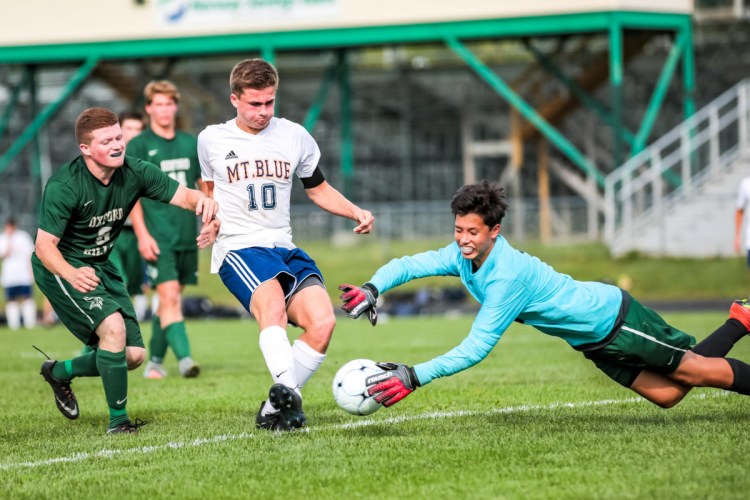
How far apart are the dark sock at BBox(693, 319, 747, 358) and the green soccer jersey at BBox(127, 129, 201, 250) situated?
4.95 m

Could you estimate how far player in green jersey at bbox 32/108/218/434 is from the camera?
6559mm

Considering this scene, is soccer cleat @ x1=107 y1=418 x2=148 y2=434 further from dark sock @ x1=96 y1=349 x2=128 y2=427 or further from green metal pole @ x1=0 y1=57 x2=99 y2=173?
green metal pole @ x1=0 y1=57 x2=99 y2=173

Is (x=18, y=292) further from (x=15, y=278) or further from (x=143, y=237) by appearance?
(x=143, y=237)

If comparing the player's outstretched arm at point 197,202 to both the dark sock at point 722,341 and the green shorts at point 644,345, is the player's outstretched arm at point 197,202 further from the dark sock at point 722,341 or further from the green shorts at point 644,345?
the dark sock at point 722,341

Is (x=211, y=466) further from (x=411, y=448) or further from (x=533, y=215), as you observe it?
(x=533, y=215)

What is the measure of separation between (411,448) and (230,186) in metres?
2.06

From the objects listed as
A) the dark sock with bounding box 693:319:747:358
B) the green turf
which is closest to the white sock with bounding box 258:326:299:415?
the dark sock with bounding box 693:319:747:358

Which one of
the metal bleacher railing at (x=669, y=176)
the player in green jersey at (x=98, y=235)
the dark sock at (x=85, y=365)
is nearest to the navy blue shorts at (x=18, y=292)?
the metal bleacher railing at (x=669, y=176)

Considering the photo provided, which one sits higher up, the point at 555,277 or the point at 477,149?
the point at 477,149

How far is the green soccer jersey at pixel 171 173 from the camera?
9906 millimetres

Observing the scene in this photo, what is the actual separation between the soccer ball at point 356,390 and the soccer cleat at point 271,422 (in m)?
0.61

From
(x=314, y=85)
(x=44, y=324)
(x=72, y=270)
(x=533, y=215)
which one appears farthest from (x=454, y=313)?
(x=72, y=270)

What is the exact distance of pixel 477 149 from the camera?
30359 millimetres

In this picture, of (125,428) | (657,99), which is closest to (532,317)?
(125,428)
